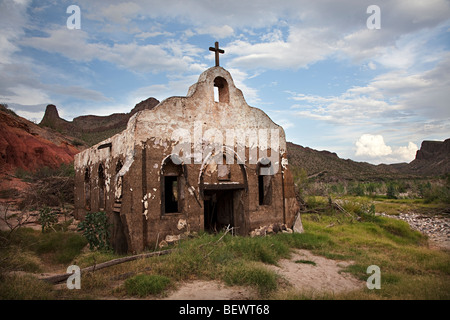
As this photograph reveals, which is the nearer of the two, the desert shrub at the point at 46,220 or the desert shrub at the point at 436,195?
the desert shrub at the point at 46,220

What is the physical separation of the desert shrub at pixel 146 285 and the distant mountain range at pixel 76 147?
57.8 feet

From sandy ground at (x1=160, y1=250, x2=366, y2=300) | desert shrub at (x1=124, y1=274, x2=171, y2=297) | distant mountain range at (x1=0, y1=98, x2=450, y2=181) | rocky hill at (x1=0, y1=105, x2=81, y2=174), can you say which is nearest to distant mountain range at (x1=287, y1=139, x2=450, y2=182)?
distant mountain range at (x1=0, y1=98, x2=450, y2=181)

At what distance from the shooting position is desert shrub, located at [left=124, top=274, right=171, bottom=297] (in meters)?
5.43

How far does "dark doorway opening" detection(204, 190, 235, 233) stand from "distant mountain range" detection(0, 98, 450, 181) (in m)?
11.5

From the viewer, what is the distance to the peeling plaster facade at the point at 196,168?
338 inches

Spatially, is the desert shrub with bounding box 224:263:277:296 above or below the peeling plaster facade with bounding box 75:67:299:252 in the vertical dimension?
below

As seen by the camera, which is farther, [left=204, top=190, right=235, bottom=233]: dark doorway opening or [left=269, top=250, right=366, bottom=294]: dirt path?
[left=204, top=190, right=235, bottom=233]: dark doorway opening

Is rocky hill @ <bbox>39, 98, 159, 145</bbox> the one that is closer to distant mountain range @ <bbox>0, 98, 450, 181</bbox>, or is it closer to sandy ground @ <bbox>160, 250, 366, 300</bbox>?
distant mountain range @ <bbox>0, 98, 450, 181</bbox>

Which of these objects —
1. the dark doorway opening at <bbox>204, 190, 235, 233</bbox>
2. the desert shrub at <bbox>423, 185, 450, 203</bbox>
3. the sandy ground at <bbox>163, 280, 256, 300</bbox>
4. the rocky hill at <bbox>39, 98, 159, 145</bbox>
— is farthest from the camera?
the rocky hill at <bbox>39, 98, 159, 145</bbox>

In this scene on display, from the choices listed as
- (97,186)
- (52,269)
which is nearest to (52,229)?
(97,186)

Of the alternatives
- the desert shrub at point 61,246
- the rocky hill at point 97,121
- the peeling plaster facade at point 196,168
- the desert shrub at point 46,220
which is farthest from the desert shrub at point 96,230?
the rocky hill at point 97,121

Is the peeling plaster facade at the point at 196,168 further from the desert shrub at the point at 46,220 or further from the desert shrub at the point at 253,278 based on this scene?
the desert shrub at the point at 253,278

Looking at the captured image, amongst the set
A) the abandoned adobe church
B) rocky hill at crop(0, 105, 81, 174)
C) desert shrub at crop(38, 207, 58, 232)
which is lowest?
desert shrub at crop(38, 207, 58, 232)

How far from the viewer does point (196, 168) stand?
9.58 m
